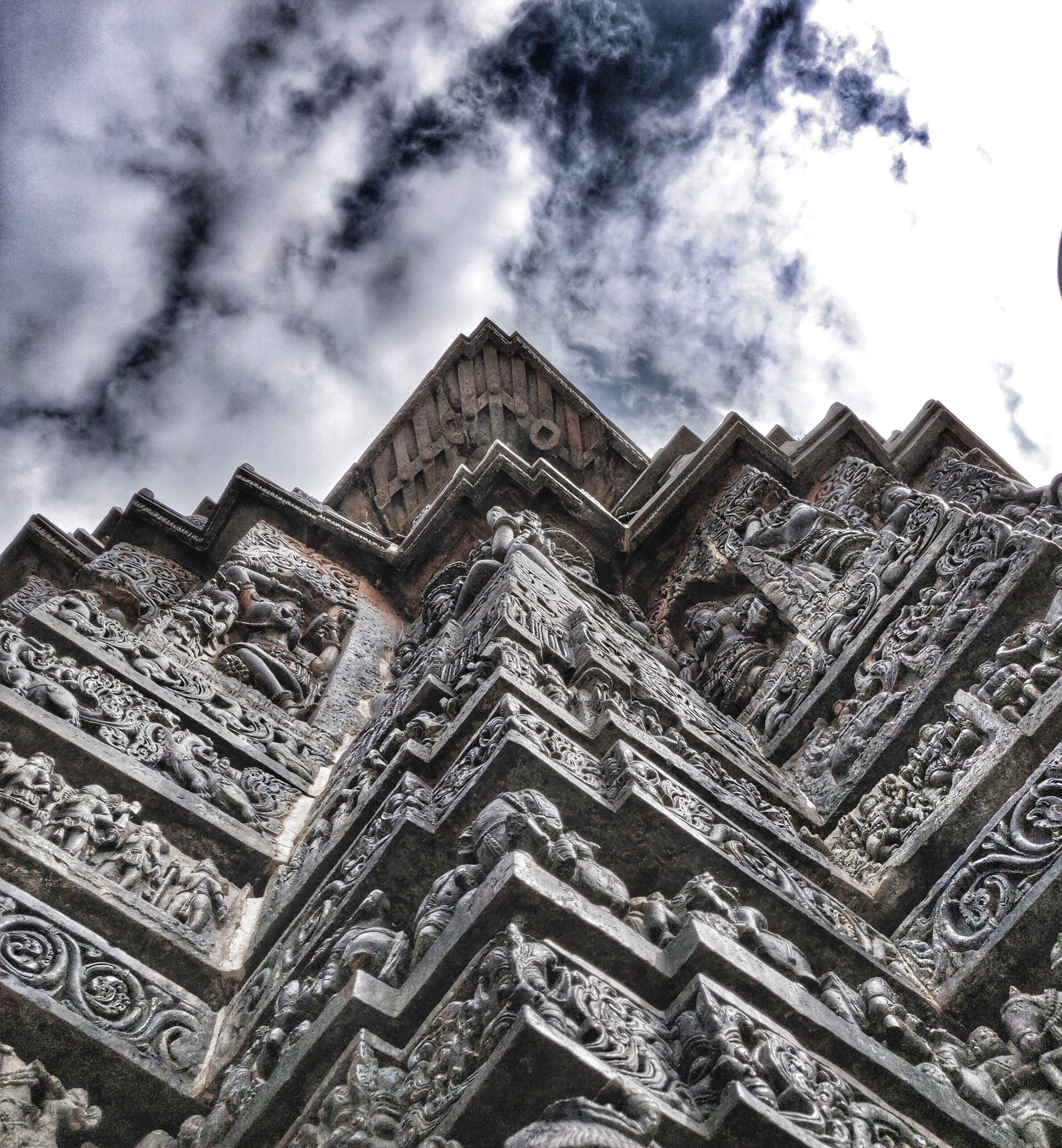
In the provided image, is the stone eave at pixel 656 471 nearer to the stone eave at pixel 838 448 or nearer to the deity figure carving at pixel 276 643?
the stone eave at pixel 838 448

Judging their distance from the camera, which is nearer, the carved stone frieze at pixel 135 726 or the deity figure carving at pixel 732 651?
the carved stone frieze at pixel 135 726

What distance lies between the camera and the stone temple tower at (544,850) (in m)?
3.13

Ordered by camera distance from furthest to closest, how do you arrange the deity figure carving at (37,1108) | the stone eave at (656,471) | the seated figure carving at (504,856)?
the stone eave at (656,471)
the seated figure carving at (504,856)
the deity figure carving at (37,1108)

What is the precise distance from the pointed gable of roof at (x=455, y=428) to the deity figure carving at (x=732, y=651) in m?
4.55

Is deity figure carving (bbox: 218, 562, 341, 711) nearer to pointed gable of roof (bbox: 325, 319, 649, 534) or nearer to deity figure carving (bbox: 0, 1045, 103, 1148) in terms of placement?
deity figure carving (bbox: 0, 1045, 103, 1148)

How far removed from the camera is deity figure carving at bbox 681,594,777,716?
350 inches

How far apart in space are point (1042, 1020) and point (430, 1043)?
212cm

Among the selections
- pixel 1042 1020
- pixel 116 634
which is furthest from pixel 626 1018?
pixel 116 634

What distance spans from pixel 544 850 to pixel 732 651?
5.81 meters

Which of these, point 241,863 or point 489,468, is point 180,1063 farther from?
point 489,468

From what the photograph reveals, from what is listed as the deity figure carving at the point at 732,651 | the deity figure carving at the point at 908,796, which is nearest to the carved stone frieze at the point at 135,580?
the deity figure carving at the point at 732,651

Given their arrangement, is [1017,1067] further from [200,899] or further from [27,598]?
[27,598]

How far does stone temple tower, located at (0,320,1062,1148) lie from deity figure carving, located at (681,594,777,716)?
0.13ft

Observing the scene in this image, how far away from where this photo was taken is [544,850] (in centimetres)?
368
